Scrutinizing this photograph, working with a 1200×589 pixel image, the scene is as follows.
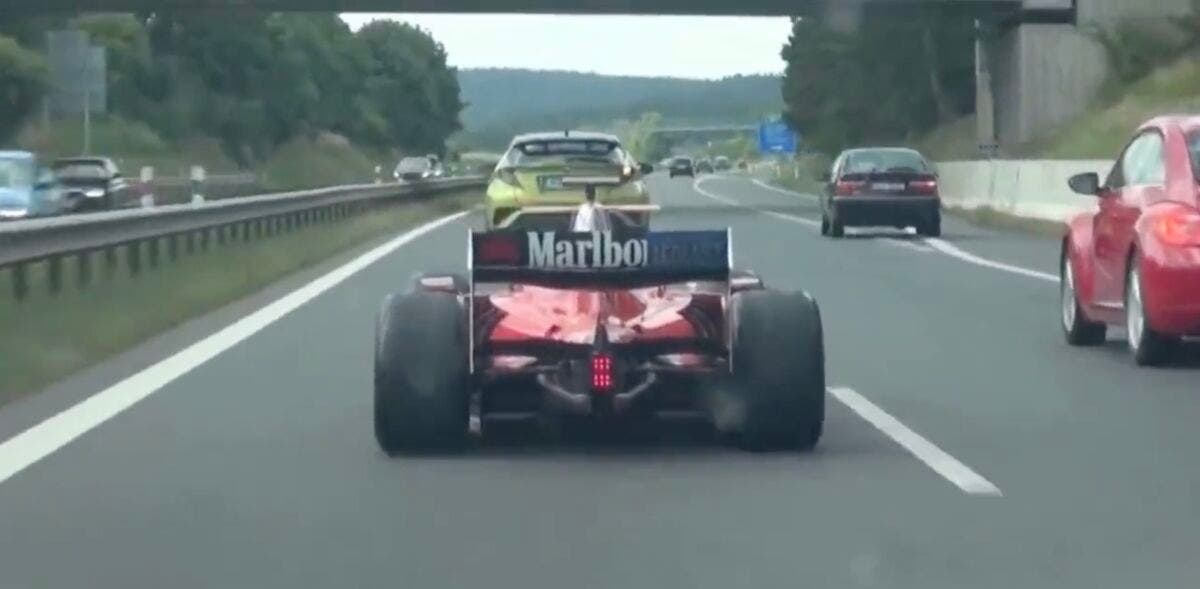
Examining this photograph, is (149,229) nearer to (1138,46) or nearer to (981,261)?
(981,261)

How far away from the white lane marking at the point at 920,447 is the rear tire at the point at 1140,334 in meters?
2.22

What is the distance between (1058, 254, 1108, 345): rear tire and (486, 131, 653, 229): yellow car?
11373 millimetres

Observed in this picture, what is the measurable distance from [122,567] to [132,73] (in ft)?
322

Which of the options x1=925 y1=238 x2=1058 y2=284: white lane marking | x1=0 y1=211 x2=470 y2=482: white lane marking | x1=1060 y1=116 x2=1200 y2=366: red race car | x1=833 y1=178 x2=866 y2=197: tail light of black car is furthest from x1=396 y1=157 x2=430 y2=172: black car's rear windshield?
x1=1060 y1=116 x2=1200 y2=366: red race car

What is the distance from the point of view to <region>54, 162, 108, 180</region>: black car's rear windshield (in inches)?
2090

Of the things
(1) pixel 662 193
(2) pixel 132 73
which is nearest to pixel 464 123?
(2) pixel 132 73

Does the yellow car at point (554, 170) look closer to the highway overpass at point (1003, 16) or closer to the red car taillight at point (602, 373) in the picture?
the red car taillight at point (602, 373)

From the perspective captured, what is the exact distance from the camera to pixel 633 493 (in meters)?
11.7

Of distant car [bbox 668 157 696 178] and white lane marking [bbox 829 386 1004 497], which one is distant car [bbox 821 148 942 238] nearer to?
white lane marking [bbox 829 386 1004 497]

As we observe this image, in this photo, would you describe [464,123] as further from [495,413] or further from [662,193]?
[495,413]

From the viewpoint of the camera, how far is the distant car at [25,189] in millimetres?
41875

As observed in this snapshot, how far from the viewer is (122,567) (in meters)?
9.84

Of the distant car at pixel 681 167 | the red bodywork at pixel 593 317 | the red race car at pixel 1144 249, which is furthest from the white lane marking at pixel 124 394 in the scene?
the distant car at pixel 681 167

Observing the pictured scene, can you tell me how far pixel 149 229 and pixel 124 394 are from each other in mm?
11533
